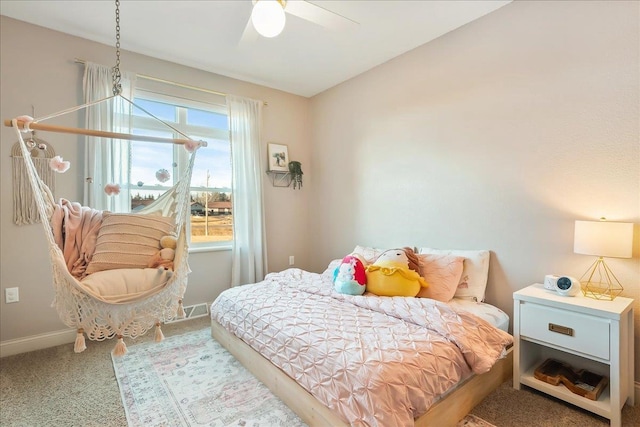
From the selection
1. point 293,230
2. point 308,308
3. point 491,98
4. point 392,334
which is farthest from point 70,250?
point 491,98

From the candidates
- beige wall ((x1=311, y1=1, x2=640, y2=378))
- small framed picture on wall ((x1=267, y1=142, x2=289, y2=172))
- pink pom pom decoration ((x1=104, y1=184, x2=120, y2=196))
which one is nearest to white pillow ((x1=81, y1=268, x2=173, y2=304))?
pink pom pom decoration ((x1=104, y1=184, x2=120, y2=196))

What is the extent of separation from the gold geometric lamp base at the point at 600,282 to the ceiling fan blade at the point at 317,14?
2164mm

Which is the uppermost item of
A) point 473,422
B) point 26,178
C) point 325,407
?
point 26,178

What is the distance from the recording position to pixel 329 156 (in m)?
4.05

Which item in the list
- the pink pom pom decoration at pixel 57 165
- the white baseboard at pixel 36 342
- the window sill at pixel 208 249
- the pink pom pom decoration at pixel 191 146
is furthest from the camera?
the window sill at pixel 208 249

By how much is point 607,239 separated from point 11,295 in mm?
4271

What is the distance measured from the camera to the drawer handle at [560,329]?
5.84ft

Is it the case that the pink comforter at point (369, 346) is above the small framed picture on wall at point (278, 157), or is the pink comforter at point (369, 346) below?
below

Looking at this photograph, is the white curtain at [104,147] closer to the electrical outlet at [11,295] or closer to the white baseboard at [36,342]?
the electrical outlet at [11,295]

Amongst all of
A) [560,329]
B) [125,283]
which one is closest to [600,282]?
[560,329]

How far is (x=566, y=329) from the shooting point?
1793 millimetres

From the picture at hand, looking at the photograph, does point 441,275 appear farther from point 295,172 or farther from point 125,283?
point 295,172

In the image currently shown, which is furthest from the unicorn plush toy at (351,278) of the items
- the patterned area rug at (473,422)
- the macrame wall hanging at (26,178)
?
the macrame wall hanging at (26,178)

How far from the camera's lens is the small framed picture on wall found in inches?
156
